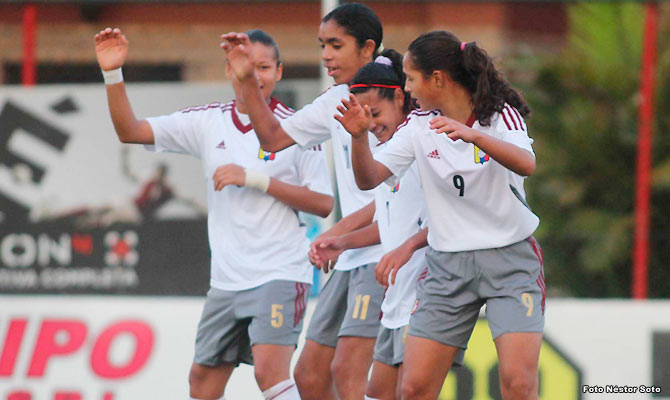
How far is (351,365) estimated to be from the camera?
507 centimetres

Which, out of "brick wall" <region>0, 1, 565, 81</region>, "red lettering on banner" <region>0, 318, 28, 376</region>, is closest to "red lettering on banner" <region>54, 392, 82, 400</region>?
"red lettering on banner" <region>0, 318, 28, 376</region>

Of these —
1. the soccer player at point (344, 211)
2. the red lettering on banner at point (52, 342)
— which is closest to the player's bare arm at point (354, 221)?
the soccer player at point (344, 211)

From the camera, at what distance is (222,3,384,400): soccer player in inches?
193

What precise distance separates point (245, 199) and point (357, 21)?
100 centimetres

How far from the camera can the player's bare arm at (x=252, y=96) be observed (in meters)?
4.64

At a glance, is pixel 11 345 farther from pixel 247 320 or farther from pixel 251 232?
pixel 251 232

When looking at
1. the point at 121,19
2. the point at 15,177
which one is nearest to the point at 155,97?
the point at 15,177

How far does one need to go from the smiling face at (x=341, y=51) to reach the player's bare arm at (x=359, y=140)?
78cm

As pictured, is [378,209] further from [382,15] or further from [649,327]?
[382,15]

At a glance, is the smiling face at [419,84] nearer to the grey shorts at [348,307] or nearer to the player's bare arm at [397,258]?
the player's bare arm at [397,258]

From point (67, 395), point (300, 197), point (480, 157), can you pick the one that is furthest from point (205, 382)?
point (67, 395)

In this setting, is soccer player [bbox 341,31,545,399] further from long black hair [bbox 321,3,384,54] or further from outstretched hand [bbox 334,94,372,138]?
long black hair [bbox 321,3,384,54]

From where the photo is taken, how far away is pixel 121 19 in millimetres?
11797

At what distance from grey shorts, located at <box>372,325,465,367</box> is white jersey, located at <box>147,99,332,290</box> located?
2.14 ft
